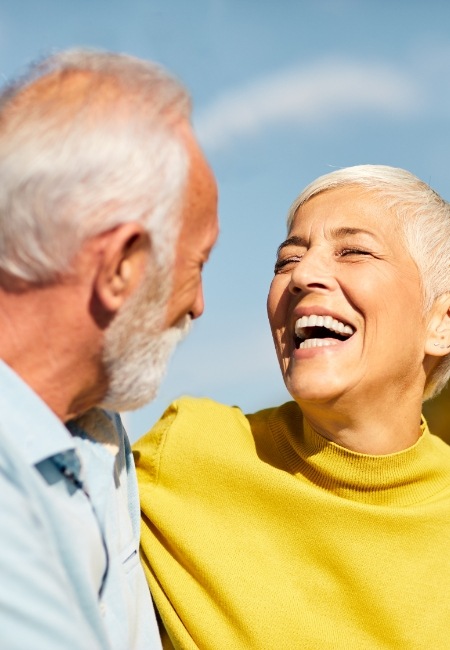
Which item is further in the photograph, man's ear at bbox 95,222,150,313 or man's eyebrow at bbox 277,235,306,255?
man's eyebrow at bbox 277,235,306,255

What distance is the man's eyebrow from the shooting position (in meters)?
2.82

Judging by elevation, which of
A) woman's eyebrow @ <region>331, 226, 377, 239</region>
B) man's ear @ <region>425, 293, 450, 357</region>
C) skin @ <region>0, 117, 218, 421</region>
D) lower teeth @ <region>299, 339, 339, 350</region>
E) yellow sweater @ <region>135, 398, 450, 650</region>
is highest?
woman's eyebrow @ <region>331, 226, 377, 239</region>

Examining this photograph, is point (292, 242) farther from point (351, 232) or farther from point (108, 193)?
point (108, 193)

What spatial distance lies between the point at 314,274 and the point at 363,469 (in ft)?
1.84

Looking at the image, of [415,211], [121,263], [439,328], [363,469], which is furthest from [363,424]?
[121,263]

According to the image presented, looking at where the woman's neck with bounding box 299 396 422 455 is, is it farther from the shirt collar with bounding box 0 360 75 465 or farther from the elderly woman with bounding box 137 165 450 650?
the shirt collar with bounding box 0 360 75 465

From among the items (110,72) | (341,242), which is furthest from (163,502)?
(110,72)

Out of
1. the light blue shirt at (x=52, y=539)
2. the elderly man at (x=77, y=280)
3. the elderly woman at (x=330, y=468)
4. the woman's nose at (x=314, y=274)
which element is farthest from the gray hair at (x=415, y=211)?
the light blue shirt at (x=52, y=539)

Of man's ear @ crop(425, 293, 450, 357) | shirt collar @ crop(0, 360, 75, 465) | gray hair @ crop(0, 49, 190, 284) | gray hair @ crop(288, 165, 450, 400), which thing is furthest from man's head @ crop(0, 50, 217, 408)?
man's ear @ crop(425, 293, 450, 357)

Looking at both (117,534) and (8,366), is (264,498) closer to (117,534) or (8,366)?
(117,534)

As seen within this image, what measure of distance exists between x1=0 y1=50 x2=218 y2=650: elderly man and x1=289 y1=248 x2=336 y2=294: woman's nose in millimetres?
727

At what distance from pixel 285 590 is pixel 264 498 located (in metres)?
0.26

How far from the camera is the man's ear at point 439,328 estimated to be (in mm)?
2842

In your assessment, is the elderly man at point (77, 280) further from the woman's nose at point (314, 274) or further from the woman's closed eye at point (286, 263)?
the woman's closed eye at point (286, 263)
